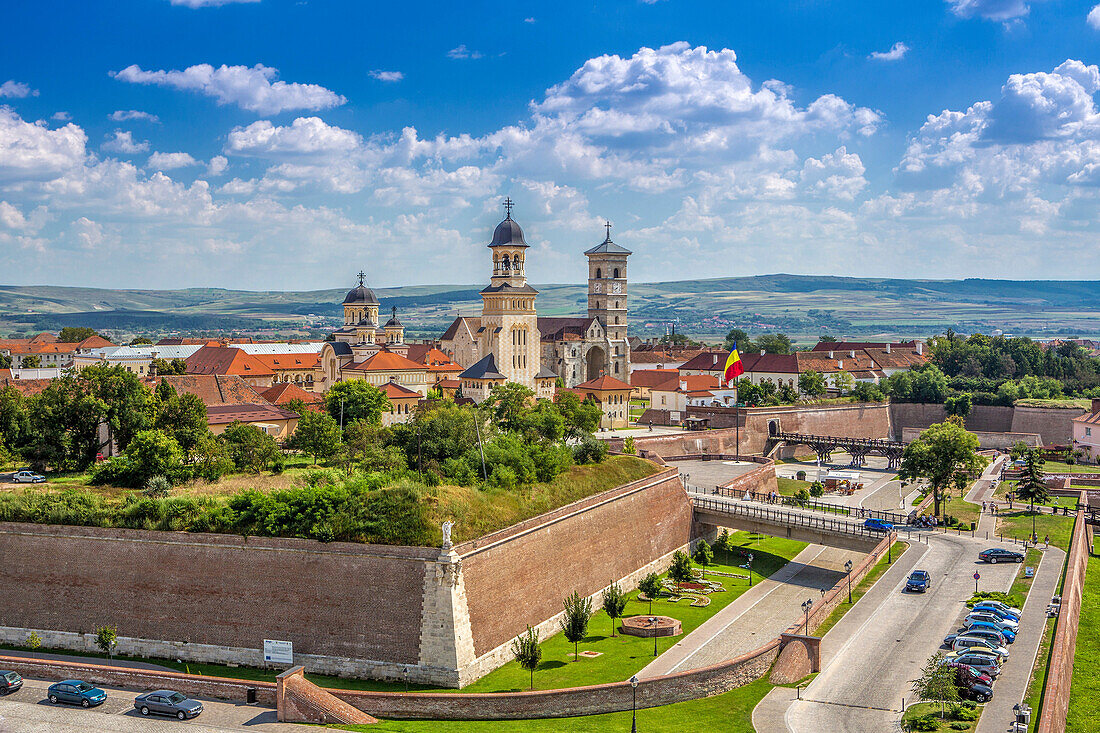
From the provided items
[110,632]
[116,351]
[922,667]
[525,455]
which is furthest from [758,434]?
[116,351]

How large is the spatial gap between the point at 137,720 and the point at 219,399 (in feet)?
105

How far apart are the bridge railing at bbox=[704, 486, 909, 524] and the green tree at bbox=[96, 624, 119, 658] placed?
32.2 metres

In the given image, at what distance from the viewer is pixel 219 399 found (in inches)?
2285

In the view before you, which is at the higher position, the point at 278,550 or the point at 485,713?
the point at 278,550

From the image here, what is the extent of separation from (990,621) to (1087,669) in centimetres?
336

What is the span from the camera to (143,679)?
29953mm

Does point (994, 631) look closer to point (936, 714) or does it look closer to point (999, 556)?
point (936, 714)

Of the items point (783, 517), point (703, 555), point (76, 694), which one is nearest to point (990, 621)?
point (783, 517)

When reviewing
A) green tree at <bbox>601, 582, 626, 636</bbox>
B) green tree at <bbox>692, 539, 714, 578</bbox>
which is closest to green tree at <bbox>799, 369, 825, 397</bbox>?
green tree at <bbox>692, 539, 714, 578</bbox>

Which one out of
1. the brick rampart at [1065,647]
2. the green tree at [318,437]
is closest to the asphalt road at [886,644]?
the brick rampart at [1065,647]

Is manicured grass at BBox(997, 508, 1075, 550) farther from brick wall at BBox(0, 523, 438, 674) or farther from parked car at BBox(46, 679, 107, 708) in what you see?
parked car at BBox(46, 679, 107, 708)

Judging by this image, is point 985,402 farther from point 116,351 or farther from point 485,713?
point 116,351

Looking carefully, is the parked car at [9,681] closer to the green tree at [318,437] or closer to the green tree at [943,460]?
the green tree at [318,437]

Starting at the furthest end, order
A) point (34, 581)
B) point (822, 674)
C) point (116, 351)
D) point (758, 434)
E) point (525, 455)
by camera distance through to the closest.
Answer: point (116, 351) < point (758, 434) < point (525, 455) < point (34, 581) < point (822, 674)
